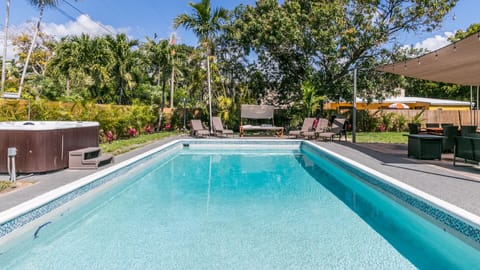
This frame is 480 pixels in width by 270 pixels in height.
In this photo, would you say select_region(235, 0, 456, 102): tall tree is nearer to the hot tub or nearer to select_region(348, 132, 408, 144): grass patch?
select_region(348, 132, 408, 144): grass patch

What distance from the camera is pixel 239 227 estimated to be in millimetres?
4090

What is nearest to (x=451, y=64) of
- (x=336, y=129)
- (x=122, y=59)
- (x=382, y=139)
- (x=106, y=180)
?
(x=336, y=129)

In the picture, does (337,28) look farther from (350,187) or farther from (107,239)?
(107,239)

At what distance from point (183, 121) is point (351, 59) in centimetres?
967

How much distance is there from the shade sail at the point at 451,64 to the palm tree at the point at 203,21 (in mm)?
8304

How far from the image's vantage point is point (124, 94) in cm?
2272

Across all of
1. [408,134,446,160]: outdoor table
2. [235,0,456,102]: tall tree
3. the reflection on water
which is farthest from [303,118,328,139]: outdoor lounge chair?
the reflection on water

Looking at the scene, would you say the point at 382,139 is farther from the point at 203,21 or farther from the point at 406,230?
the point at 406,230

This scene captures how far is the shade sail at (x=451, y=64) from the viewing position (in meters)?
6.33

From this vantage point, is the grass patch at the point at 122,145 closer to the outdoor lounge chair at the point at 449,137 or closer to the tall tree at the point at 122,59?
the outdoor lounge chair at the point at 449,137

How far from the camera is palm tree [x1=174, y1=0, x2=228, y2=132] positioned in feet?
48.2

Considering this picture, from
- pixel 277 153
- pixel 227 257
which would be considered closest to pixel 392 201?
pixel 227 257

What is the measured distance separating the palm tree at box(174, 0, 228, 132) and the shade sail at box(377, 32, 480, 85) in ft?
27.2

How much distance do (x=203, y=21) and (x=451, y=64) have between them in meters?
10.4
